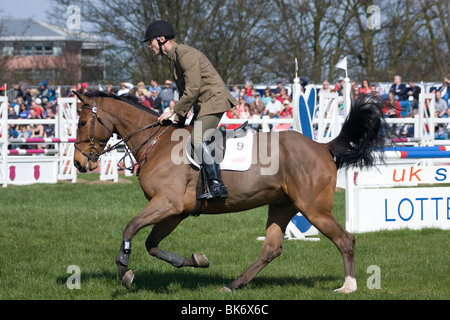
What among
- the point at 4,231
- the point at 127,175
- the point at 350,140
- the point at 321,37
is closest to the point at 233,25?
the point at 321,37

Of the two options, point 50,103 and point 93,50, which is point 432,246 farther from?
point 93,50

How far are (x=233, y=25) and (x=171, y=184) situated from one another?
88.7 feet

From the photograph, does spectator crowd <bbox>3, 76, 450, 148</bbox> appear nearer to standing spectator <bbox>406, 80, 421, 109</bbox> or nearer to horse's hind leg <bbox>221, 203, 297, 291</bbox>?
standing spectator <bbox>406, 80, 421, 109</bbox>

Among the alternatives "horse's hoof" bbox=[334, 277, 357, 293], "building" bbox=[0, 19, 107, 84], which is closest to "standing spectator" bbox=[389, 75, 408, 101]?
"horse's hoof" bbox=[334, 277, 357, 293]

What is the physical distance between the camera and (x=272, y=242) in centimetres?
729

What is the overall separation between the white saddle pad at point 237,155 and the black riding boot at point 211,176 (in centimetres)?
13

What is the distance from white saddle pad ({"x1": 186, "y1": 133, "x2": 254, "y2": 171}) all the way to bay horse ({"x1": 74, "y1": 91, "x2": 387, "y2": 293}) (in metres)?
0.05

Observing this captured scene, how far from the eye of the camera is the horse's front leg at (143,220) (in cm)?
654

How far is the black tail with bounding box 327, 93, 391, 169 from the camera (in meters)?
7.22

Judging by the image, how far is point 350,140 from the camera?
24.0ft

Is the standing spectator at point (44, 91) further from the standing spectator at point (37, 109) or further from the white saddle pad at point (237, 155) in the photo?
the white saddle pad at point (237, 155)

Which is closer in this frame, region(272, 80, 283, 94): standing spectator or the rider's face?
the rider's face

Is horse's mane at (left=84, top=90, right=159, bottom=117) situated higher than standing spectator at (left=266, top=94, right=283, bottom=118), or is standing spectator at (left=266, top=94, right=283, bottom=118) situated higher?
standing spectator at (left=266, top=94, right=283, bottom=118)

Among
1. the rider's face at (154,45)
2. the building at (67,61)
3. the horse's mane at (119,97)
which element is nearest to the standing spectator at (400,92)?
the horse's mane at (119,97)
